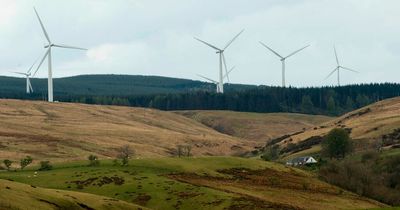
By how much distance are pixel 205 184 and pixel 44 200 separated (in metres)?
45.6

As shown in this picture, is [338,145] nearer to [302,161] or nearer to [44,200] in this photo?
[302,161]

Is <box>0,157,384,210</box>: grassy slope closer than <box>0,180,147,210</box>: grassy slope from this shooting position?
No

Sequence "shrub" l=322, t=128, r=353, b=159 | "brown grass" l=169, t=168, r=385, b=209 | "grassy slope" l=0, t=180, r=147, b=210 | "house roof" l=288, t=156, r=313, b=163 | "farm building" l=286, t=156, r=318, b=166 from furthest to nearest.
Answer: "house roof" l=288, t=156, r=313, b=163, "shrub" l=322, t=128, r=353, b=159, "farm building" l=286, t=156, r=318, b=166, "brown grass" l=169, t=168, r=385, b=209, "grassy slope" l=0, t=180, r=147, b=210

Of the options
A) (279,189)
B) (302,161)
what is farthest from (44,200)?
(302,161)

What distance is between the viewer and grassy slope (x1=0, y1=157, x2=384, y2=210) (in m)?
100

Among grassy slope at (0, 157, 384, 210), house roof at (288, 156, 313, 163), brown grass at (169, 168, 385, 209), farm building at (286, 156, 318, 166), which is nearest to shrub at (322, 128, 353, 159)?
farm building at (286, 156, 318, 166)

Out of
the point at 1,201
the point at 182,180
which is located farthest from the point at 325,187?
the point at 1,201

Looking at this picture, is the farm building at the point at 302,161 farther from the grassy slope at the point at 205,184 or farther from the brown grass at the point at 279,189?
the brown grass at the point at 279,189

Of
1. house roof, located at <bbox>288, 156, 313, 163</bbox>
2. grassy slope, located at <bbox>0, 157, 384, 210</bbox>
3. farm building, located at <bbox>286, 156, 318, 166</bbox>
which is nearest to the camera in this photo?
grassy slope, located at <bbox>0, 157, 384, 210</bbox>

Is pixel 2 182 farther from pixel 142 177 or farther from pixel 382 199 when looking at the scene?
pixel 382 199

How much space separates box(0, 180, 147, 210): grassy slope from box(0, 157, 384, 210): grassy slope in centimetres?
1985

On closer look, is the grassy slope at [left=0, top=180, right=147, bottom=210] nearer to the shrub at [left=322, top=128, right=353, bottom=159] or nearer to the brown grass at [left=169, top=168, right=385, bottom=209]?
the brown grass at [left=169, top=168, right=385, bottom=209]

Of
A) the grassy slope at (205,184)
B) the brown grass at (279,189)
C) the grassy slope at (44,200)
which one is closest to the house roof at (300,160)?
the grassy slope at (205,184)

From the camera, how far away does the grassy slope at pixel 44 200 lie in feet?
208
